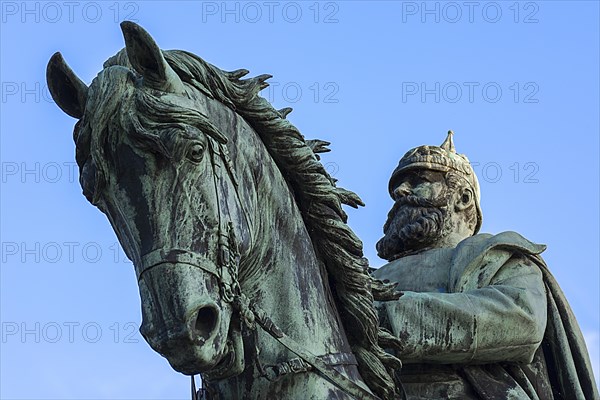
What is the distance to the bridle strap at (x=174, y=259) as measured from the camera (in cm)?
568

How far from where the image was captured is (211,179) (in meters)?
5.95

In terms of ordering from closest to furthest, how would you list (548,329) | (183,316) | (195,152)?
(183,316)
(195,152)
(548,329)

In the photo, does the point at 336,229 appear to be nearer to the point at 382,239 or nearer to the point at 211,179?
the point at 211,179

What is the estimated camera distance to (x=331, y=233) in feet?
22.0

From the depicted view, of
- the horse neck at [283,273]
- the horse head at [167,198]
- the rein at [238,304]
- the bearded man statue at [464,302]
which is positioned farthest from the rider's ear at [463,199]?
the horse head at [167,198]

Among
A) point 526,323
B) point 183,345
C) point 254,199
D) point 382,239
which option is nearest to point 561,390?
point 526,323

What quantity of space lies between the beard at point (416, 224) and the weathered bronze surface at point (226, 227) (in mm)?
1635

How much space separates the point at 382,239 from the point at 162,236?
3201mm

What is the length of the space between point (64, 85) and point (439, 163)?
3.01 metres

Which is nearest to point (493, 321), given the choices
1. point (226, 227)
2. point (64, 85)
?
point (226, 227)

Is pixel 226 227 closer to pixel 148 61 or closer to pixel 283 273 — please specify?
pixel 283 273

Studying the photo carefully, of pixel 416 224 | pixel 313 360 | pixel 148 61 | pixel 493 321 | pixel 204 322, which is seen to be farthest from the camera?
pixel 416 224

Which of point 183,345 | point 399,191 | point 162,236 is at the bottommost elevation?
point 183,345

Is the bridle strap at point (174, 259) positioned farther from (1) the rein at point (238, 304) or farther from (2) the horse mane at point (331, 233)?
(2) the horse mane at point (331, 233)
